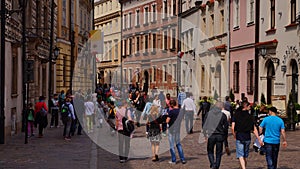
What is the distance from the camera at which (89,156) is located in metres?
15.9

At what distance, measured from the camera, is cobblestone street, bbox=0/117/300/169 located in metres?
14.2

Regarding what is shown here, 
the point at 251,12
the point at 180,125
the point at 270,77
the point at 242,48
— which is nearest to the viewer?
the point at 180,125

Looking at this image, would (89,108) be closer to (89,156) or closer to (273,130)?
(89,156)

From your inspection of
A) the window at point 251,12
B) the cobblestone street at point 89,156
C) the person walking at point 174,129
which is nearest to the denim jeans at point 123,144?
the cobblestone street at point 89,156

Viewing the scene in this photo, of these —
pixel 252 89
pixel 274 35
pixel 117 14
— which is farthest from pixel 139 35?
pixel 117 14

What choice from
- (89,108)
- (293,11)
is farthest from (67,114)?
(293,11)

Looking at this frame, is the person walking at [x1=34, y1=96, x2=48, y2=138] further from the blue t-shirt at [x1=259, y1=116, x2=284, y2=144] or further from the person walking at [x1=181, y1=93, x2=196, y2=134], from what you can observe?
the blue t-shirt at [x1=259, y1=116, x2=284, y2=144]

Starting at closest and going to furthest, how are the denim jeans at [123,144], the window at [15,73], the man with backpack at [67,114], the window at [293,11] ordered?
1. the denim jeans at [123,144]
2. the man with backpack at [67,114]
3. the window at [15,73]
4. the window at [293,11]

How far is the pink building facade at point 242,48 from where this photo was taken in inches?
1245

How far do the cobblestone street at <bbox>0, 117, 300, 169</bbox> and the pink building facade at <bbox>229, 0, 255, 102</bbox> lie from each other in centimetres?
1152

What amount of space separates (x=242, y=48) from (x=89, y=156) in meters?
18.8

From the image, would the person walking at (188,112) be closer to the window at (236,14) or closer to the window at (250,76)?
the window at (250,76)

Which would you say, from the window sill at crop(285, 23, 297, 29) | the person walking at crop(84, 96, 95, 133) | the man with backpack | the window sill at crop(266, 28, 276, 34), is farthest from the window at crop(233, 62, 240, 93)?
the man with backpack

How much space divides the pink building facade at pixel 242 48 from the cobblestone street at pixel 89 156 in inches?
454
